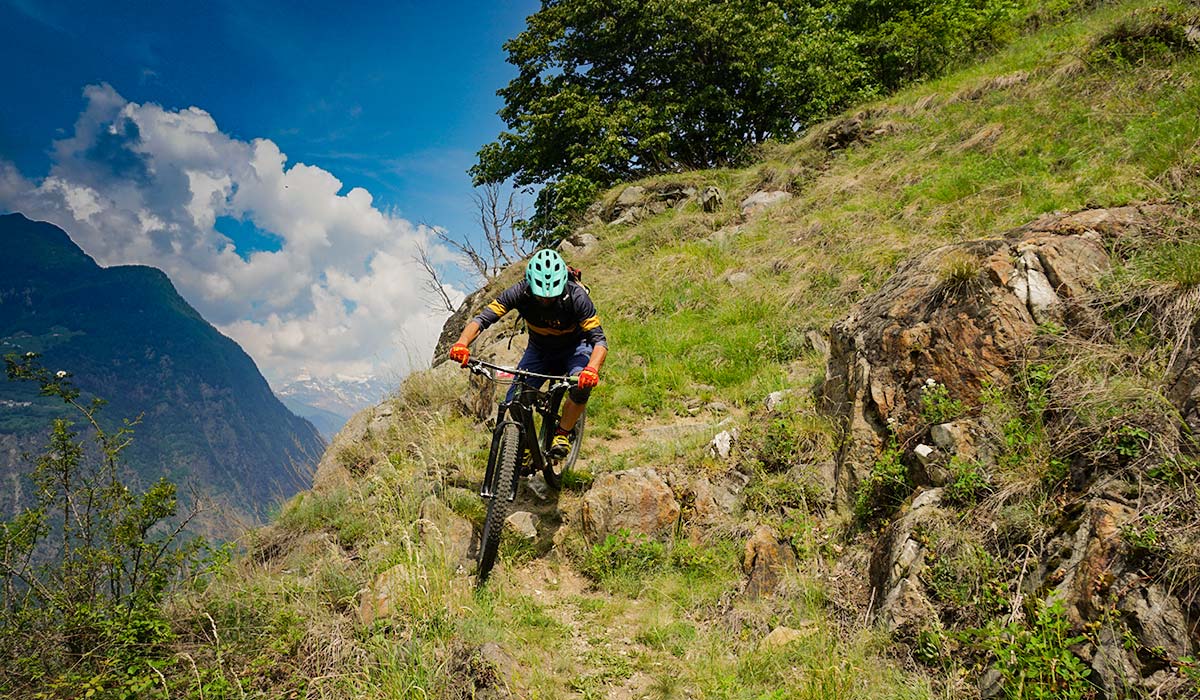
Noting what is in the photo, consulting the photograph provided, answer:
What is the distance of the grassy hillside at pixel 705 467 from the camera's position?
326 centimetres

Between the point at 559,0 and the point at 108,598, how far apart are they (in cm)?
2280

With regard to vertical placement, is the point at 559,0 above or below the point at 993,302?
above

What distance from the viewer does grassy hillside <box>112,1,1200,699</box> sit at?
3256mm

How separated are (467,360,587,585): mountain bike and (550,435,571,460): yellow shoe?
6 cm

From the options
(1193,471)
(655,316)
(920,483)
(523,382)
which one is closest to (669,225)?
(655,316)

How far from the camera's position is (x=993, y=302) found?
4070 millimetres

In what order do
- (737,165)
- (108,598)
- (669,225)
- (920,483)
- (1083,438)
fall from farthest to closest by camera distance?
(737,165)
(669,225)
(920,483)
(108,598)
(1083,438)

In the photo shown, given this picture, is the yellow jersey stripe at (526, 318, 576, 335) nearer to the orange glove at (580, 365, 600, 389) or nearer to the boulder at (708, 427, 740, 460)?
the orange glove at (580, 365, 600, 389)

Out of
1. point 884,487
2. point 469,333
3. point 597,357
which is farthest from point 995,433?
point 469,333

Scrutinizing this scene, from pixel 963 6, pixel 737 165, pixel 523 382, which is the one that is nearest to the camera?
pixel 523 382

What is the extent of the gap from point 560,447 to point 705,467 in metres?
1.54

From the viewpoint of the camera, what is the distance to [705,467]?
18.1 feet

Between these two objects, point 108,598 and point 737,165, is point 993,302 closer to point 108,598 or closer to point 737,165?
point 108,598

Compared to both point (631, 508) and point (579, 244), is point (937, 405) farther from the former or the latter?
point (579, 244)
